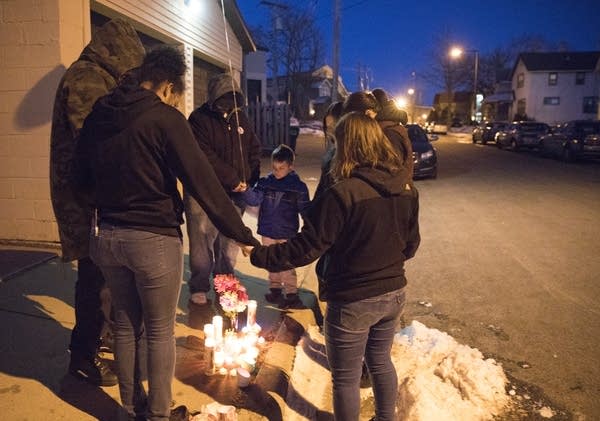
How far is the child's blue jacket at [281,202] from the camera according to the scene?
454 cm

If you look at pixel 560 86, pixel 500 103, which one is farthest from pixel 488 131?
pixel 500 103

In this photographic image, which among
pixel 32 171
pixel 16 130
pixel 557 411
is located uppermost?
pixel 16 130

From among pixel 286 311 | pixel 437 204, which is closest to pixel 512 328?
pixel 286 311

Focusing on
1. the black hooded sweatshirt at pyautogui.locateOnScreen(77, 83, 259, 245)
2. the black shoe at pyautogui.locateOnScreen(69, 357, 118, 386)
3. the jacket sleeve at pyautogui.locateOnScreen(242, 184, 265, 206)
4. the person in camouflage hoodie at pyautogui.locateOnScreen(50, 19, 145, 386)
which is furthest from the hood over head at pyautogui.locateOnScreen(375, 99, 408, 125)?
the black shoe at pyautogui.locateOnScreen(69, 357, 118, 386)

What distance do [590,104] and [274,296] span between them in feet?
190

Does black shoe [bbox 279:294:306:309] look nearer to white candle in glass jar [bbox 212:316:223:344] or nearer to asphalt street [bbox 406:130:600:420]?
asphalt street [bbox 406:130:600:420]

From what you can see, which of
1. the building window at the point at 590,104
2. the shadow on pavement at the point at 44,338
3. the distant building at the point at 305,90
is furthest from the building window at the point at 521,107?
the shadow on pavement at the point at 44,338

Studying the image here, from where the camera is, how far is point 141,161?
8.11 ft

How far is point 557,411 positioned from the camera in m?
3.50

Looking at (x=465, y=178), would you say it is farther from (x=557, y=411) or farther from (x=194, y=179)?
(x=194, y=179)

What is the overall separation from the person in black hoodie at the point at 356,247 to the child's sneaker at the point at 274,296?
2.23 m

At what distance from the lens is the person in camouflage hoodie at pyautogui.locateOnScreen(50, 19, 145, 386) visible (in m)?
3.17

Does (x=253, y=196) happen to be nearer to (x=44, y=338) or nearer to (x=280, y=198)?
(x=280, y=198)

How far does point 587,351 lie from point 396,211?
2862 millimetres
